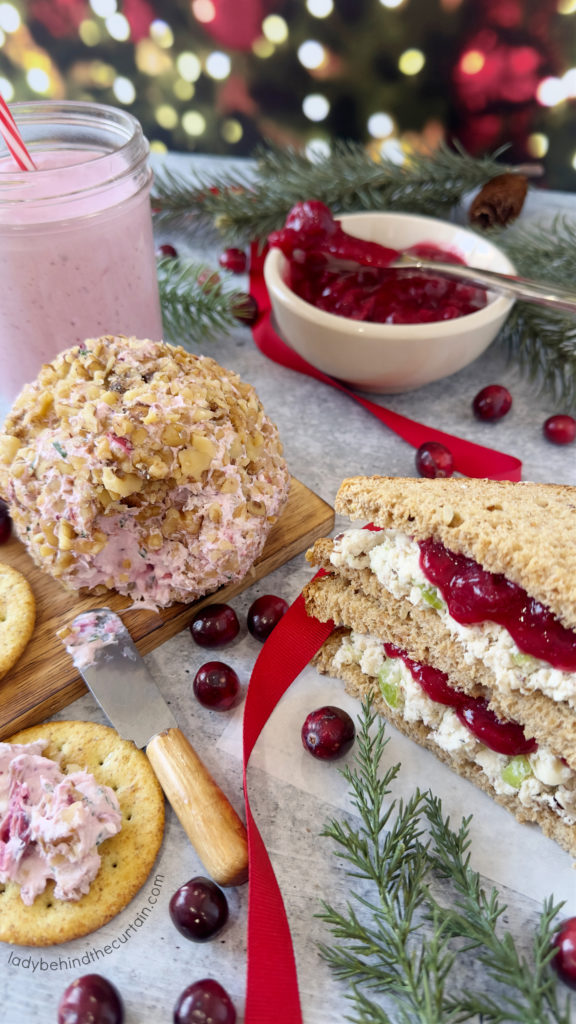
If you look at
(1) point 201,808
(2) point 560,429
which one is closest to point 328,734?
(1) point 201,808

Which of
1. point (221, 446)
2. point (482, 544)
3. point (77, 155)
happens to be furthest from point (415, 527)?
point (77, 155)

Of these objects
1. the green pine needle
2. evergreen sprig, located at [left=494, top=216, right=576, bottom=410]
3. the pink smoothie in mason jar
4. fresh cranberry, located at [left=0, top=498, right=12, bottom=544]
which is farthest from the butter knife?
evergreen sprig, located at [left=494, top=216, right=576, bottom=410]

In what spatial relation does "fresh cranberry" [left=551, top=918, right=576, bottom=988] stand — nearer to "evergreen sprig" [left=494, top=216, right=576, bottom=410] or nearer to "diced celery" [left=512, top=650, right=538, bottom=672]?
"diced celery" [left=512, top=650, right=538, bottom=672]

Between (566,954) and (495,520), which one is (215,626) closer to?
(495,520)

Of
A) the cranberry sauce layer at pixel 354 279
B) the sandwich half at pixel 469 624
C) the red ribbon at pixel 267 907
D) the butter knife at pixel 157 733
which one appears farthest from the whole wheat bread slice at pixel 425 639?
the cranberry sauce layer at pixel 354 279

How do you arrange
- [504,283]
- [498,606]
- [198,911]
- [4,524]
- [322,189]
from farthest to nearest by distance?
[322,189]
[504,283]
[4,524]
[498,606]
[198,911]

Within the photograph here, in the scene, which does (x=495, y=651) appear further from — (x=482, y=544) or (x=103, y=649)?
(x=103, y=649)
